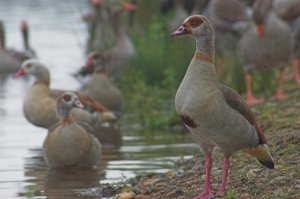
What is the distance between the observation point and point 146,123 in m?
14.2

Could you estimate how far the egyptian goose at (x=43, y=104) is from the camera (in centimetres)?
1305

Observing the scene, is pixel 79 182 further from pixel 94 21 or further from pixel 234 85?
pixel 94 21

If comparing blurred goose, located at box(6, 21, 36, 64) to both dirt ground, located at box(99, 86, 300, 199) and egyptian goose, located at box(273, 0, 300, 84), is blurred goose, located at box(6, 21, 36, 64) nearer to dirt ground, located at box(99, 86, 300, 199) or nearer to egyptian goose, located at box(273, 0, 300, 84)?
egyptian goose, located at box(273, 0, 300, 84)

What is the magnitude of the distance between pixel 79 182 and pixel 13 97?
7.75 metres

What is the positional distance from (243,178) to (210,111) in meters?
1.09

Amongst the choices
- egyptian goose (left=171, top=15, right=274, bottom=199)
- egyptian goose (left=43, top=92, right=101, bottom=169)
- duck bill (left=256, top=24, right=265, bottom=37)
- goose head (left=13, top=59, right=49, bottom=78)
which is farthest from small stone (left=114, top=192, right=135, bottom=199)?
duck bill (left=256, top=24, right=265, bottom=37)

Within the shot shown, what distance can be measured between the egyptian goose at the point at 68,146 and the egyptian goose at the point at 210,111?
2985 mm

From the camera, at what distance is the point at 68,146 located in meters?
11.1

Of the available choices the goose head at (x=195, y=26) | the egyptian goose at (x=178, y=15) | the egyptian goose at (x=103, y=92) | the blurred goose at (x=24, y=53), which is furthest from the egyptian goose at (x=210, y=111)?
the blurred goose at (x=24, y=53)

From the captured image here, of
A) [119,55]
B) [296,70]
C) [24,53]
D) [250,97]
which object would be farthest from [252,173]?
[24,53]

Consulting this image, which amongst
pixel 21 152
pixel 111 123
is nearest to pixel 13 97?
pixel 111 123

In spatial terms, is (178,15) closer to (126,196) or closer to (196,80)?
(126,196)

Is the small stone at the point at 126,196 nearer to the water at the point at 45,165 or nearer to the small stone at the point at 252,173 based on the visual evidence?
the water at the point at 45,165

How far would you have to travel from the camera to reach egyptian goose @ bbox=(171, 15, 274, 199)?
7.93m
